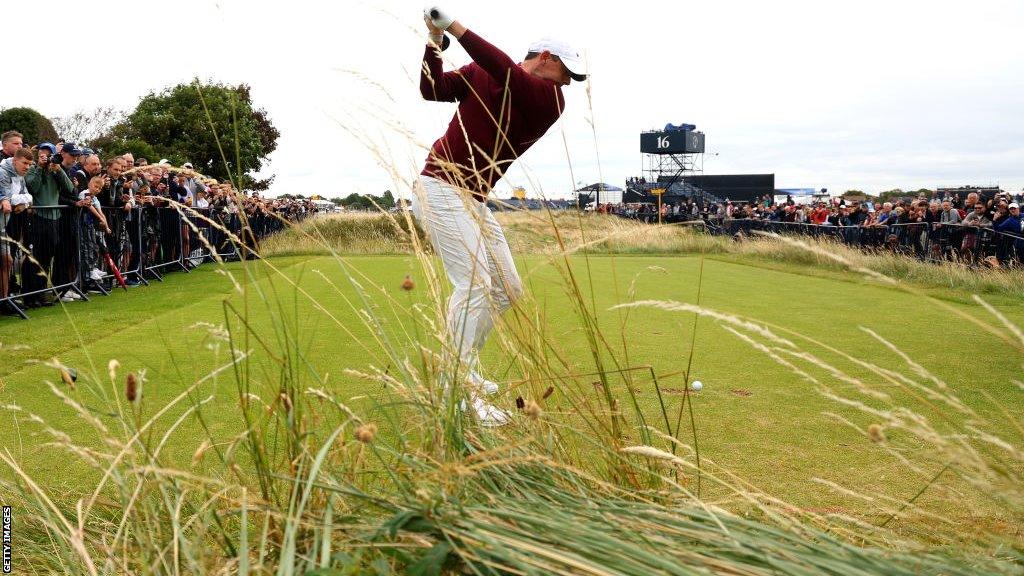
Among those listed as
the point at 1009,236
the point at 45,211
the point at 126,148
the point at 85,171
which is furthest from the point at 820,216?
the point at 126,148

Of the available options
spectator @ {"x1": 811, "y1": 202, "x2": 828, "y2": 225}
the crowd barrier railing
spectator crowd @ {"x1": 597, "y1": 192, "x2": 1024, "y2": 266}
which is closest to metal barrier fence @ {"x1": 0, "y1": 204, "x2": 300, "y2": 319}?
the crowd barrier railing

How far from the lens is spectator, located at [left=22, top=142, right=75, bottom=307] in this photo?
32.6ft

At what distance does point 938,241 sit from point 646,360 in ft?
45.2

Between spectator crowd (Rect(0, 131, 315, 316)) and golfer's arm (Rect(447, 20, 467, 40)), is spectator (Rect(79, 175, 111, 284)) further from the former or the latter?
golfer's arm (Rect(447, 20, 467, 40))

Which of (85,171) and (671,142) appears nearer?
(85,171)

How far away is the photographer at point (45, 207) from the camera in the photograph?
993 cm

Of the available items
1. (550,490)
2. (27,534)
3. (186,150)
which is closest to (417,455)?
(550,490)

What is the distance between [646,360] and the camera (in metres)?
6.52

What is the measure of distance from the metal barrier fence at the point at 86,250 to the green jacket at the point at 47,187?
0.04 meters

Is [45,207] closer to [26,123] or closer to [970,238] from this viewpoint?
[970,238]

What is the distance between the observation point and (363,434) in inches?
69.0

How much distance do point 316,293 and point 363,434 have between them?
1010cm

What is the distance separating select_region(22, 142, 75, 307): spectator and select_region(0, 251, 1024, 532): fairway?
56 cm

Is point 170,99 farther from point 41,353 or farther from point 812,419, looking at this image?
point 812,419
